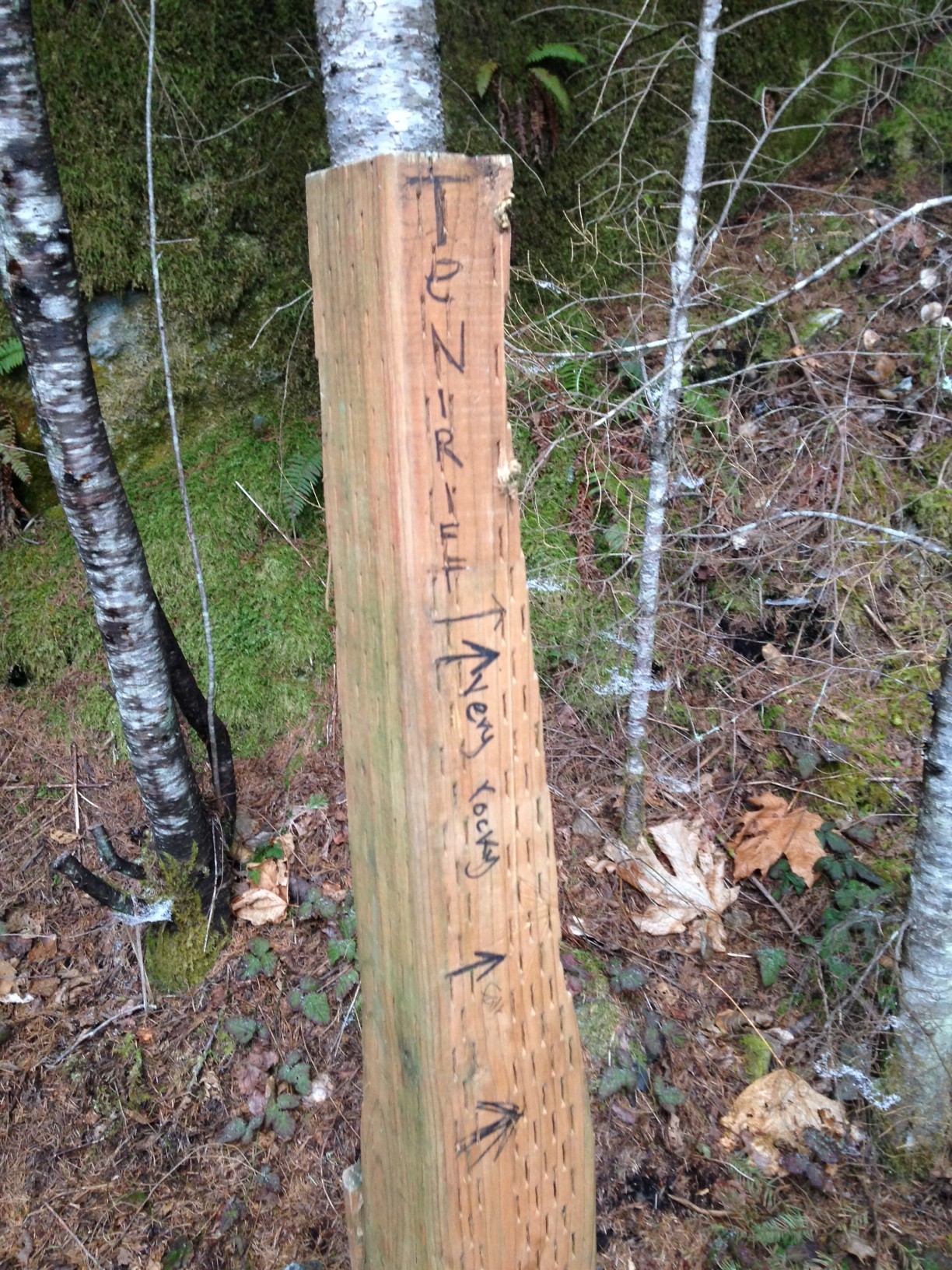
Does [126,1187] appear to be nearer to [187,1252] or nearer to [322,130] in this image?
[187,1252]

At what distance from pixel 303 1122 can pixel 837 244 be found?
217 inches

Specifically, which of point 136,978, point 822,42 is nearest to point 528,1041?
point 136,978

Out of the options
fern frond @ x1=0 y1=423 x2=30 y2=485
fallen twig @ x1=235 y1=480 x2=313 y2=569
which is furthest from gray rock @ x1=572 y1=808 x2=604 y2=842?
fern frond @ x1=0 y1=423 x2=30 y2=485

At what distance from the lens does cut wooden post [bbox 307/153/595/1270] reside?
1.11 metres

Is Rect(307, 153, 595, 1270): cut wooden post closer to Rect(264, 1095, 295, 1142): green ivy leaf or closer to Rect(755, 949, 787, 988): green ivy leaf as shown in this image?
Rect(264, 1095, 295, 1142): green ivy leaf

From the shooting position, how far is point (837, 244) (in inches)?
195

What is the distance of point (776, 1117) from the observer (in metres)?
2.72

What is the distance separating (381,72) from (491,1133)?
110 inches

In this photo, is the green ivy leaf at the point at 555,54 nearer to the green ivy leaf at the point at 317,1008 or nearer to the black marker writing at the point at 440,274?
the black marker writing at the point at 440,274

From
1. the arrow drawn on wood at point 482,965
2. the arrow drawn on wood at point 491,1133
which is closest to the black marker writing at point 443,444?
the arrow drawn on wood at point 482,965

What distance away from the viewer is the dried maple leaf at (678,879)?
128 inches

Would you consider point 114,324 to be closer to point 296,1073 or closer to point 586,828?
point 586,828

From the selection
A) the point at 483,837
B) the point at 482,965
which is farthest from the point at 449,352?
the point at 482,965

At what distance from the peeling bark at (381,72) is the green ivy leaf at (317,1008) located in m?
2.92
